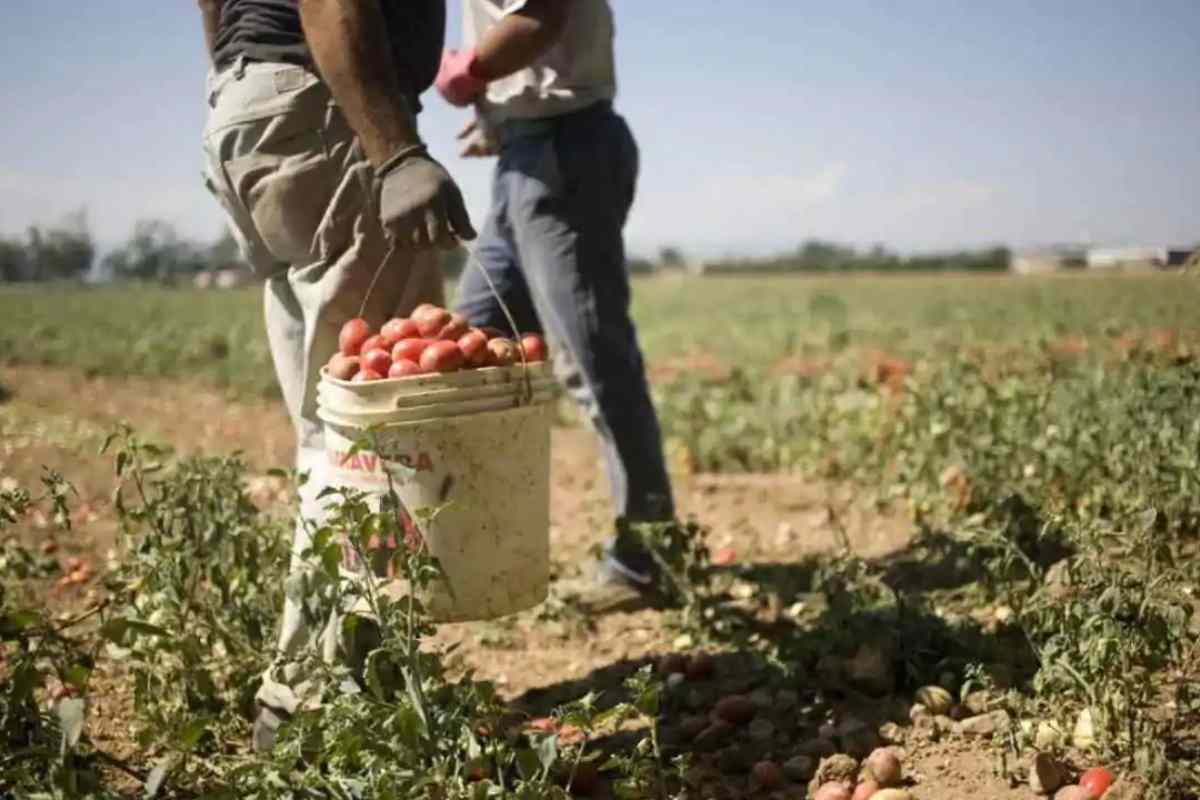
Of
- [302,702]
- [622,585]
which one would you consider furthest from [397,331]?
[622,585]

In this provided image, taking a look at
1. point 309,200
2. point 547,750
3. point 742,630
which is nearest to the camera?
point 547,750

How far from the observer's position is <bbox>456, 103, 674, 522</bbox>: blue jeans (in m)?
3.13

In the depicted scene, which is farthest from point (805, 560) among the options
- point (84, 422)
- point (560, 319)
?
point (84, 422)

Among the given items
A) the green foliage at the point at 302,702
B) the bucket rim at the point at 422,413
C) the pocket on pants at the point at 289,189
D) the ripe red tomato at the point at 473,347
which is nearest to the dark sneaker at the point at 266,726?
the green foliage at the point at 302,702

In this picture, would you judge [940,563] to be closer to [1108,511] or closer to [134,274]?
[1108,511]

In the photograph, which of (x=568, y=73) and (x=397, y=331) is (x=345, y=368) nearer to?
(x=397, y=331)

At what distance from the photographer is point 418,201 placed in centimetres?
224

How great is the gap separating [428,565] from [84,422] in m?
6.28

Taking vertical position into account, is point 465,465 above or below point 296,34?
below

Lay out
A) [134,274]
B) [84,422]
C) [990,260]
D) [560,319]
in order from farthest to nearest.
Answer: [990,260], [134,274], [84,422], [560,319]

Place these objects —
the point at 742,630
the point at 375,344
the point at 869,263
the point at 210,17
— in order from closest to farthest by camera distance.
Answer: the point at 375,344
the point at 210,17
the point at 742,630
the point at 869,263

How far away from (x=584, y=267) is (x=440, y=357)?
43.1 inches

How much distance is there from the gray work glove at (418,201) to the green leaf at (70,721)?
3.71 ft

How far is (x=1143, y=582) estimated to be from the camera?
2.17m
